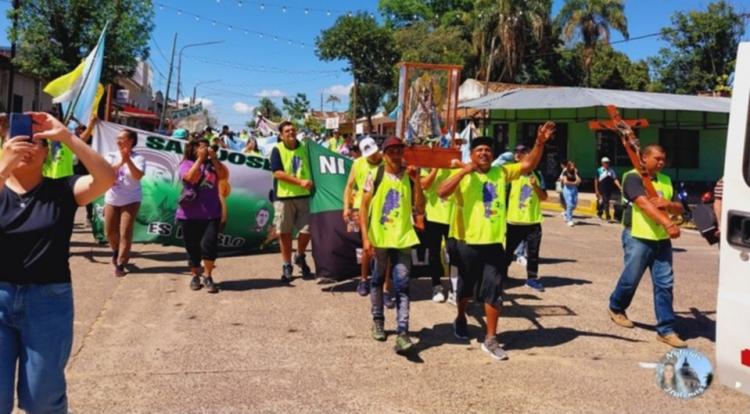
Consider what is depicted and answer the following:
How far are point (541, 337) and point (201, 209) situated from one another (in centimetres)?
365

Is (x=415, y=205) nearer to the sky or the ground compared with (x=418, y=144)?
nearer to the ground

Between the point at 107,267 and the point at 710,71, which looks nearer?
the point at 107,267

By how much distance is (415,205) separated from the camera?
575 cm

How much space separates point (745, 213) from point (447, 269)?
178 inches

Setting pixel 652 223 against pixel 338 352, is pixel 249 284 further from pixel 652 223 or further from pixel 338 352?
pixel 652 223

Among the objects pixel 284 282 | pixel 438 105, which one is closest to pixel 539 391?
pixel 438 105

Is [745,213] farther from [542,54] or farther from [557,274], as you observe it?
[542,54]

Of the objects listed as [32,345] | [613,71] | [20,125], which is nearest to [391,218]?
[32,345]

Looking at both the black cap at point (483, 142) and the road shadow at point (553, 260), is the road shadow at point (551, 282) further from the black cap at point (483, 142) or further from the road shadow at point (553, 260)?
the black cap at point (483, 142)

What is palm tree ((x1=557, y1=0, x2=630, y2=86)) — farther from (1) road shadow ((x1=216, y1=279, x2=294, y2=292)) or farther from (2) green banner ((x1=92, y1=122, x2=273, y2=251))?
(1) road shadow ((x1=216, y1=279, x2=294, y2=292))

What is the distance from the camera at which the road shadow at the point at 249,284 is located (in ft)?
23.5

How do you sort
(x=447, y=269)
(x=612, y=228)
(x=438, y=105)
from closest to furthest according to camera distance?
(x=438, y=105), (x=447, y=269), (x=612, y=228)

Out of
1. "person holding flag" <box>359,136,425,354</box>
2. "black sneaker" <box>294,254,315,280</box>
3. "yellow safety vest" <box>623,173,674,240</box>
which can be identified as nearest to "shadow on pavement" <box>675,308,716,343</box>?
"yellow safety vest" <box>623,173,674,240</box>
